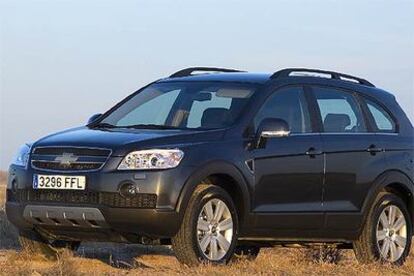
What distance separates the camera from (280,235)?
10008 mm

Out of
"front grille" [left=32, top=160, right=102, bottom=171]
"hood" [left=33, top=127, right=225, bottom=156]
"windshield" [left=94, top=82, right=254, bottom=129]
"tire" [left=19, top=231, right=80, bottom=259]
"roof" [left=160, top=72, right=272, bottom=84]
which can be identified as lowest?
"tire" [left=19, top=231, right=80, bottom=259]

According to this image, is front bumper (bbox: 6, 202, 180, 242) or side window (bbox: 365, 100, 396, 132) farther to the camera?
side window (bbox: 365, 100, 396, 132)

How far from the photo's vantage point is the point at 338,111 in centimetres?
1096

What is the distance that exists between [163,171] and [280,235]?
1678 mm

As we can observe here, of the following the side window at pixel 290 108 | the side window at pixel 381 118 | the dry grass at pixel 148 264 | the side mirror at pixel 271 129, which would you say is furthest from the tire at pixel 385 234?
the side mirror at pixel 271 129

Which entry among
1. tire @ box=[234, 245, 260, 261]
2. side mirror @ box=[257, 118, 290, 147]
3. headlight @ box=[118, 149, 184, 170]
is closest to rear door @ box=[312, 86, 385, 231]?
side mirror @ box=[257, 118, 290, 147]

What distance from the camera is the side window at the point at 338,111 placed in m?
10.7

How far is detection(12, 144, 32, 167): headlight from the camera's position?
31.2 feet

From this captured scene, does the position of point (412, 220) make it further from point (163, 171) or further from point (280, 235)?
point (163, 171)

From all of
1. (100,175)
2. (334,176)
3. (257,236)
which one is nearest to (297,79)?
(334,176)

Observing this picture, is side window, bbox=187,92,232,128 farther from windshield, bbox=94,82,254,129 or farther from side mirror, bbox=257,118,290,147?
side mirror, bbox=257,118,290,147

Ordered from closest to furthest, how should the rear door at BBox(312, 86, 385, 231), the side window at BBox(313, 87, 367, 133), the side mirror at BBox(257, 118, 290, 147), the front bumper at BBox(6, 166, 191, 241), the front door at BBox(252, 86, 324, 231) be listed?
1. the front bumper at BBox(6, 166, 191, 241)
2. the side mirror at BBox(257, 118, 290, 147)
3. the front door at BBox(252, 86, 324, 231)
4. the rear door at BBox(312, 86, 385, 231)
5. the side window at BBox(313, 87, 367, 133)

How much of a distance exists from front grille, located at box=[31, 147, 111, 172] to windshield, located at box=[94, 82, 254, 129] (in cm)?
100

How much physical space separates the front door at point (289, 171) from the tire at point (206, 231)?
0.41 metres
